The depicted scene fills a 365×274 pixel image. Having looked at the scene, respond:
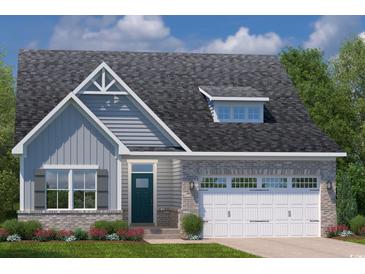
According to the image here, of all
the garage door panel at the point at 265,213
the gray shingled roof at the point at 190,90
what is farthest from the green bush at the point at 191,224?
the gray shingled roof at the point at 190,90

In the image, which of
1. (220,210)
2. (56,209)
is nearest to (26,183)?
(56,209)

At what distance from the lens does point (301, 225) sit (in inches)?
1315

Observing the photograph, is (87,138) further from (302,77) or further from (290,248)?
(302,77)

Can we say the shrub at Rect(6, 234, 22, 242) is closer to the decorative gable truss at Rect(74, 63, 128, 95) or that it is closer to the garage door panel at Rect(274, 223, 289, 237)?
the decorative gable truss at Rect(74, 63, 128, 95)

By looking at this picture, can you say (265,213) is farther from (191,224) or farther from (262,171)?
(191,224)

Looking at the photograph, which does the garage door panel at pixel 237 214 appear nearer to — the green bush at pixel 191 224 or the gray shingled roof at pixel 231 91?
the green bush at pixel 191 224

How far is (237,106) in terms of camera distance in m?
36.3

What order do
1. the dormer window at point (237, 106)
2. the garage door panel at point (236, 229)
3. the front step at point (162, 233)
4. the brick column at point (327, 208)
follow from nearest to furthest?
the front step at point (162, 233)
the garage door panel at point (236, 229)
the brick column at point (327, 208)
the dormer window at point (237, 106)

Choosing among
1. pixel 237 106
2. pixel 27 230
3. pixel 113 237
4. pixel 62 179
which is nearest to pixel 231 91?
pixel 237 106

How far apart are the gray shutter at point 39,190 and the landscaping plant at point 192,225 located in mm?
5222

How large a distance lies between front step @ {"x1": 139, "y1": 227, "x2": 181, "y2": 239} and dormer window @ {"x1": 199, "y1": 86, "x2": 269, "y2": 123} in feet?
19.2

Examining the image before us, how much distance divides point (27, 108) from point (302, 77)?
2352 centimetres

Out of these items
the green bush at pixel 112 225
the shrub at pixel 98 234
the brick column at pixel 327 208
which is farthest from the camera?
the brick column at pixel 327 208

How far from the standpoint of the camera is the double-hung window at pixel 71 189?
3152 centimetres
